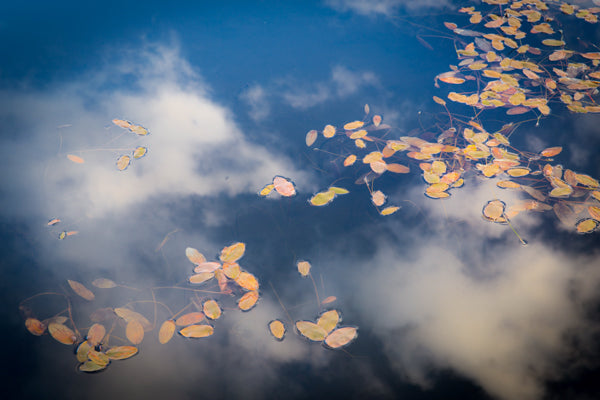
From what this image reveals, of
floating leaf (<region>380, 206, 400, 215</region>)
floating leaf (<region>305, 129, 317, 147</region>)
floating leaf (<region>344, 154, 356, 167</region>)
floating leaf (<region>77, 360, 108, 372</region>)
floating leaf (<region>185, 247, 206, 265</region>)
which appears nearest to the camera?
floating leaf (<region>77, 360, 108, 372</region>)

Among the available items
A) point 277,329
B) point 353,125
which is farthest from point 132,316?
point 353,125

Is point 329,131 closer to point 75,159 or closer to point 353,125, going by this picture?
point 353,125

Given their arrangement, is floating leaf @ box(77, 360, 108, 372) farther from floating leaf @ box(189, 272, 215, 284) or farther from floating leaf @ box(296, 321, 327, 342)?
floating leaf @ box(296, 321, 327, 342)

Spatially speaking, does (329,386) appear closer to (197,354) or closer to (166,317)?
(197,354)

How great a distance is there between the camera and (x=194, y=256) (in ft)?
4.42

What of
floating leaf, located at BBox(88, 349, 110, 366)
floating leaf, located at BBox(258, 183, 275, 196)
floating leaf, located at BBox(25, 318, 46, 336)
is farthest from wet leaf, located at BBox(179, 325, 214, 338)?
floating leaf, located at BBox(258, 183, 275, 196)

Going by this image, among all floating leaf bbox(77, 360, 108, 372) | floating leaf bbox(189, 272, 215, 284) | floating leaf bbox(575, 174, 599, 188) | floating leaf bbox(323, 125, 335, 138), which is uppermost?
floating leaf bbox(323, 125, 335, 138)

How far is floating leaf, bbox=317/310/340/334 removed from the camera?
3.79 feet

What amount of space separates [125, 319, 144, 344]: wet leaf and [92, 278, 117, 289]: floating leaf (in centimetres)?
20

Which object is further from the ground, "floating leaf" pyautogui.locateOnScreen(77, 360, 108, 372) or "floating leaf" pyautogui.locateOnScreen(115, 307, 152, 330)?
"floating leaf" pyautogui.locateOnScreen(115, 307, 152, 330)

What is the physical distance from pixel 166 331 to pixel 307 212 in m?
0.79

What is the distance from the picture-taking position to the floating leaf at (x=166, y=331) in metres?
1.15

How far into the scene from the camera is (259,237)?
1403 millimetres

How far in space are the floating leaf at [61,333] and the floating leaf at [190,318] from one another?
39 cm
